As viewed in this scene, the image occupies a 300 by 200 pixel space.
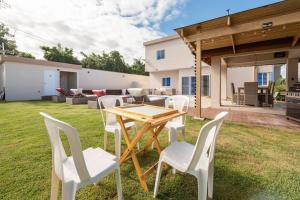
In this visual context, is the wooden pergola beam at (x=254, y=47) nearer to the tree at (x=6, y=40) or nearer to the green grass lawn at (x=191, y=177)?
the green grass lawn at (x=191, y=177)

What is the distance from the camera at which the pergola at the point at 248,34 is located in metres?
3.97

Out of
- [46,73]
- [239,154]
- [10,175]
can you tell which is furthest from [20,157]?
[46,73]

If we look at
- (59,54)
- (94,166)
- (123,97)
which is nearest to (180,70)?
(123,97)

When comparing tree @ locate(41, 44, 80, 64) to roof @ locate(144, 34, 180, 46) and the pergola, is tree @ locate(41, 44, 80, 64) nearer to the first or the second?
roof @ locate(144, 34, 180, 46)

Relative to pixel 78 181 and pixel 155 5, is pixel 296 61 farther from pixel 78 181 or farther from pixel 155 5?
pixel 78 181

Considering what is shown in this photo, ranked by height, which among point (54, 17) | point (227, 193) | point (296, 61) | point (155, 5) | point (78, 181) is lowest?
point (227, 193)

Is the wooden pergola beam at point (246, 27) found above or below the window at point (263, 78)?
above

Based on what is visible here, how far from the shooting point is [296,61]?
779 centimetres

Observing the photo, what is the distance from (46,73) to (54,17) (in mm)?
4882

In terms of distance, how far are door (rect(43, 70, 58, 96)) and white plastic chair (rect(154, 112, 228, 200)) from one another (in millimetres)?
14997

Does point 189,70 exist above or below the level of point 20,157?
above

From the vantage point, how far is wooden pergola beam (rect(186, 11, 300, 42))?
12.7 ft

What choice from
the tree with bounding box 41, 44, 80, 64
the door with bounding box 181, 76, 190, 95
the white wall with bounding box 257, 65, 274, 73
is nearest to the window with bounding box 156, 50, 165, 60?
the door with bounding box 181, 76, 190, 95

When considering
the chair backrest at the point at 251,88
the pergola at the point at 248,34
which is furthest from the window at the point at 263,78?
the chair backrest at the point at 251,88
